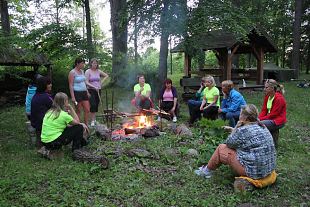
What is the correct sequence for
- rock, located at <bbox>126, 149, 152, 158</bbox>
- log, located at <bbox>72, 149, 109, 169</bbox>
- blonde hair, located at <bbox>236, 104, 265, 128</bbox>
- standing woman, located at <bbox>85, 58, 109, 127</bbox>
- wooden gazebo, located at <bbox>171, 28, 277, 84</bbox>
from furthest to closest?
wooden gazebo, located at <bbox>171, 28, 277, 84</bbox> < standing woman, located at <bbox>85, 58, 109, 127</bbox> < rock, located at <bbox>126, 149, 152, 158</bbox> < log, located at <bbox>72, 149, 109, 169</bbox> < blonde hair, located at <bbox>236, 104, 265, 128</bbox>

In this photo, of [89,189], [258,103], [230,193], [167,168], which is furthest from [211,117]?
[258,103]

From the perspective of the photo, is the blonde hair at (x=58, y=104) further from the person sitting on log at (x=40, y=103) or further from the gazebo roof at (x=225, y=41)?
the gazebo roof at (x=225, y=41)

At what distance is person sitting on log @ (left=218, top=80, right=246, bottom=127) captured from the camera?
729 cm

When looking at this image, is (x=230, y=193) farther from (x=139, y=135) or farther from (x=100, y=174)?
(x=139, y=135)

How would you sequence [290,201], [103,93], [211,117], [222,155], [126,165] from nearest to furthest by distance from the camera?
[290,201] < [222,155] < [126,165] < [211,117] < [103,93]

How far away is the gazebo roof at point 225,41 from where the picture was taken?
12.0 meters

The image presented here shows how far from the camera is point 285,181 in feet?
16.3

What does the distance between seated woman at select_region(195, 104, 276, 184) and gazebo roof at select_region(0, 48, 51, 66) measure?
8.08m

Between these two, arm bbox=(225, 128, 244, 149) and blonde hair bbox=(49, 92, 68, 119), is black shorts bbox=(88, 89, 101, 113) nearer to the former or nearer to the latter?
blonde hair bbox=(49, 92, 68, 119)

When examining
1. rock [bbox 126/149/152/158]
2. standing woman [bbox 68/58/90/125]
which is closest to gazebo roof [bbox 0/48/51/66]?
standing woman [bbox 68/58/90/125]

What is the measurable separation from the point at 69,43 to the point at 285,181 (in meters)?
10.2

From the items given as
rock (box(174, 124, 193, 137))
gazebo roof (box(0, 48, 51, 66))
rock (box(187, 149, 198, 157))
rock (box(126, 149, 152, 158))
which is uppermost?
gazebo roof (box(0, 48, 51, 66))

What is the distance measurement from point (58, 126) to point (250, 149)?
3.24 m

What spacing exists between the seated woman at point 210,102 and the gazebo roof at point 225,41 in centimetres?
393
